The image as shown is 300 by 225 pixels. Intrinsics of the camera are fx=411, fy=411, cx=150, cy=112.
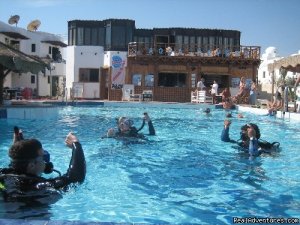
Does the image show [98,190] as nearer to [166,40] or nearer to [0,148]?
[0,148]

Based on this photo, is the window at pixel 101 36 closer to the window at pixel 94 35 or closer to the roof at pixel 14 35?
the window at pixel 94 35

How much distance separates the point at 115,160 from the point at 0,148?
2.97 metres

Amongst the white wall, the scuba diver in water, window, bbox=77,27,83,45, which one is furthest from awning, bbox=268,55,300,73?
window, bbox=77,27,83,45

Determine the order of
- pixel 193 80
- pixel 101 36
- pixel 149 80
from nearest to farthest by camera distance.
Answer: pixel 149 80 → pixel 193 80 → pixel 101 36

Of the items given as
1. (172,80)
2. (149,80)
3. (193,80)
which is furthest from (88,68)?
(193,80)

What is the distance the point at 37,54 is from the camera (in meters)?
37.5

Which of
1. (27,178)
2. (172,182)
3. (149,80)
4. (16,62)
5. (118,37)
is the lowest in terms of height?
(172,182)

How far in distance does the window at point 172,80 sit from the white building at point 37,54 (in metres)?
8.36

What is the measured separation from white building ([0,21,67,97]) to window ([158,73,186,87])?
836 cm

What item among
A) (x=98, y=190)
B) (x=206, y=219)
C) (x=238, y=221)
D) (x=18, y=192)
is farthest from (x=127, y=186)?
(x=18, y=192)

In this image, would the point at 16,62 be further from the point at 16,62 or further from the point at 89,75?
the point at 89,75

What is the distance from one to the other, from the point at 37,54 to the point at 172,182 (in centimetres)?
3349

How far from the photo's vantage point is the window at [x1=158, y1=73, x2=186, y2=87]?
1273 inches

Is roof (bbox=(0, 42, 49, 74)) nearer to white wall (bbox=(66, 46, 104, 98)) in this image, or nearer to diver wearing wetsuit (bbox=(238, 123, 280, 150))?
diver wearing wetsuit (bbox=(238, 123, 280, 150))
